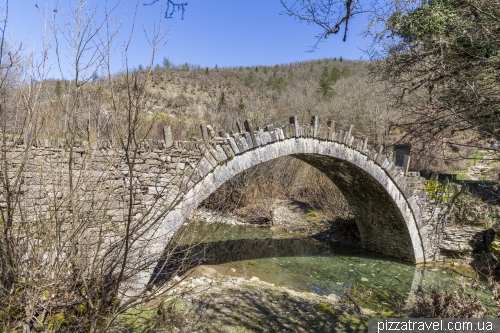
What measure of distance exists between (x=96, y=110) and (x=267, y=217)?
34.0 feet

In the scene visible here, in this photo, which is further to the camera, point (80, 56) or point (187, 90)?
point (187, 90)

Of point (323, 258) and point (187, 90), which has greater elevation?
point (187, 90)

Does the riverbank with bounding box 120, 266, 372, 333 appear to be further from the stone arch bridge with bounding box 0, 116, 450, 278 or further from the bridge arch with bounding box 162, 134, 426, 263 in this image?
the bridge arch with bounding box 162, 134, 426, 263

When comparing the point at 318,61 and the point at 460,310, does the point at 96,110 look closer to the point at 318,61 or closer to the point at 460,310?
the point at 460,310

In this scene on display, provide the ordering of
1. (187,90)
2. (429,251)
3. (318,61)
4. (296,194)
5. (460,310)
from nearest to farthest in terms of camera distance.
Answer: (460,310), (429,251), (296,194), (187,90), (318,61)

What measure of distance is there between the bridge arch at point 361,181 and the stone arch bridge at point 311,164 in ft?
0.06

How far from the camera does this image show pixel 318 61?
55000 millimetres

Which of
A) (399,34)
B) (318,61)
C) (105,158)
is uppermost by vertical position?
(318,61)

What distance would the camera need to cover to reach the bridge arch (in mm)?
5523

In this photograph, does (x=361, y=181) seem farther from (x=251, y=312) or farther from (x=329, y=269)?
(x=251, y=312)

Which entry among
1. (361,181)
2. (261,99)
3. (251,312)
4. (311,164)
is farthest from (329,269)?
(261,99)

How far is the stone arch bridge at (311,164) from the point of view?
470cm

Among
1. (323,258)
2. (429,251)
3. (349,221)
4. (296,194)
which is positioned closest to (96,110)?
(323,258)

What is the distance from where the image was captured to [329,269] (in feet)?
26.7
